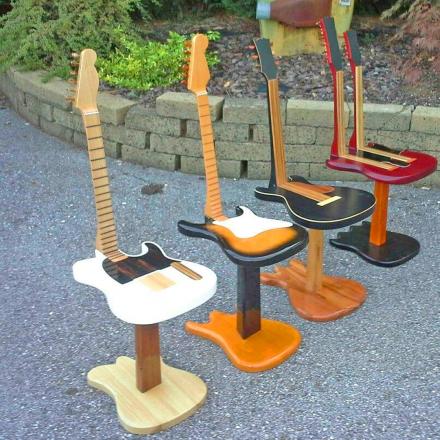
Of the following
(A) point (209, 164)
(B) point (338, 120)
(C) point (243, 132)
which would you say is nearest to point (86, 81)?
(A) point (209, 164)

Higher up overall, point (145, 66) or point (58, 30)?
point (58, 30)

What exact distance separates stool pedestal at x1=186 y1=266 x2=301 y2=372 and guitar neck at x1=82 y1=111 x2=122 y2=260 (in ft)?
1.67

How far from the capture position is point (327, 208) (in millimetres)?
2641

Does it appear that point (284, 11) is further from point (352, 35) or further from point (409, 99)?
point (352, 35)

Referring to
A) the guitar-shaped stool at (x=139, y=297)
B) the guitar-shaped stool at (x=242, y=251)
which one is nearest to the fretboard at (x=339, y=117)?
the guitar-shaped stool at (x=242, y=251)

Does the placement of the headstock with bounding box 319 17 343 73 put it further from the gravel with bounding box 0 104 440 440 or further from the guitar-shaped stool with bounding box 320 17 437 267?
the gravel with bounding box 0 104 440 440

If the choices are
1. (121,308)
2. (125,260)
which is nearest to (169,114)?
(125,260)

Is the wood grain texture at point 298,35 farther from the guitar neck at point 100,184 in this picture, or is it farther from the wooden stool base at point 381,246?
the guitar neck at point 100,184

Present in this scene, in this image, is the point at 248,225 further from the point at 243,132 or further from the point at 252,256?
the point at 243,132

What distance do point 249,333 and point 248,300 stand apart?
16 cm

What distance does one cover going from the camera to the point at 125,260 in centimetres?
235

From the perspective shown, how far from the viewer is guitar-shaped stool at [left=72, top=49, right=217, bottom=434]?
213cm

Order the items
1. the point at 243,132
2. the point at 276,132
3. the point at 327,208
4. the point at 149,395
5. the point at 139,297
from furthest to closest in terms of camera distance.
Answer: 1. the point at 243,132
2. the point at 276,132
3. the point at 327,208
4. the point at 149,395
5. the point at 139,297

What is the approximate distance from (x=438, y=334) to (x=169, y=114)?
7.38 feet
